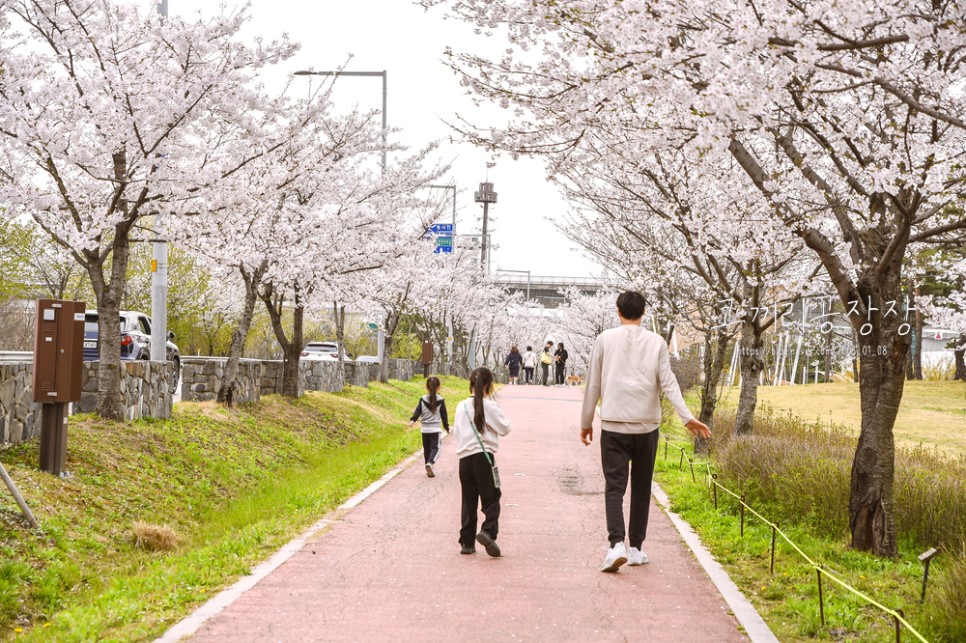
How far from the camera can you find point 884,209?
7.79 metres

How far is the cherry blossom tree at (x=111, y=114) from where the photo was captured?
418 inches

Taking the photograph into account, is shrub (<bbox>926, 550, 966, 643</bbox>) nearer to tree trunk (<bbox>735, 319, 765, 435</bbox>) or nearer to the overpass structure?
tree trunk (<bbox>735, 319, 765, 435</bbox>)

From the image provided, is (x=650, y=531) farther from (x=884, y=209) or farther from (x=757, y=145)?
(x=757, y=145)

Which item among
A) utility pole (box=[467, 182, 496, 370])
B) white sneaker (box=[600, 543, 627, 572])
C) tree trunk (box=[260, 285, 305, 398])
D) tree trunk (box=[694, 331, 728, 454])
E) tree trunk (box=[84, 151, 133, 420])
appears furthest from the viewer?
utility pole (box=[467, 182, 496, 370])

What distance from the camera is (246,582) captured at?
636cm

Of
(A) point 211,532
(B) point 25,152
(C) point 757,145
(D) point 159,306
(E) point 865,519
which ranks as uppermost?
(C) point 757,145

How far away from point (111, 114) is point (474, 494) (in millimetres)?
6551

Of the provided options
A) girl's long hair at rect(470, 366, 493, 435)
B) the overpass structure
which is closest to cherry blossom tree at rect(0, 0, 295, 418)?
girl's long hair at rect(470, 366, 493, 435)

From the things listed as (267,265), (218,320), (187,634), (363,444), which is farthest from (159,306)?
(218,320)

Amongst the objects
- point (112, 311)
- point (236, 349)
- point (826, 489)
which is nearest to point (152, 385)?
point (112, 311)

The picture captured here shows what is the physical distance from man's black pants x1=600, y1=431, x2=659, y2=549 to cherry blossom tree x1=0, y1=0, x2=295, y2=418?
6.71 metres

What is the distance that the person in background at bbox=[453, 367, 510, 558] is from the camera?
740 centimetres

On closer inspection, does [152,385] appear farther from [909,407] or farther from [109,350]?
[909,407]

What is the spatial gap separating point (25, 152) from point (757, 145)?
373 inches
